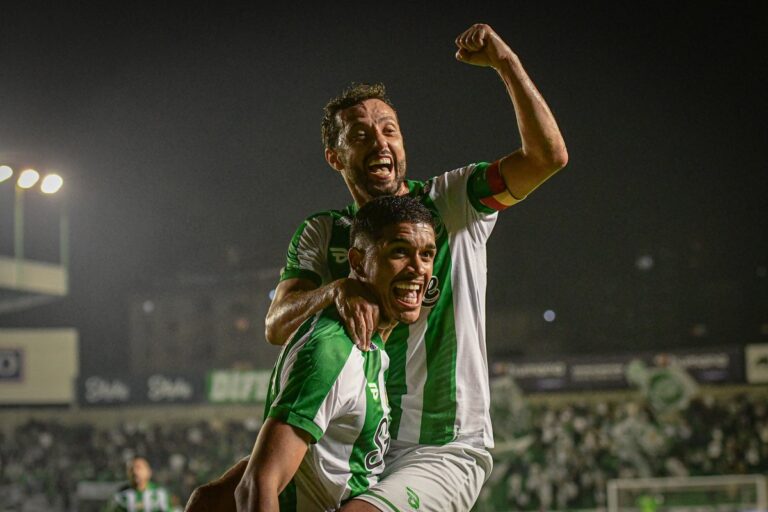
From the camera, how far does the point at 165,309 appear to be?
38.9 meters

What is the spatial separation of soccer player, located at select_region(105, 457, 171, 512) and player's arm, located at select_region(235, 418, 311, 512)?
846 cm

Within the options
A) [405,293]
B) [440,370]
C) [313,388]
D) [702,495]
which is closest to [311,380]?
[313,388]

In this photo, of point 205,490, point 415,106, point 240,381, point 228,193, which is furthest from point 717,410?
point 228,193

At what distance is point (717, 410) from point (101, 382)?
594 inches

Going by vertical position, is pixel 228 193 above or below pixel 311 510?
above

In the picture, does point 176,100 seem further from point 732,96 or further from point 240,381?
point 732,96

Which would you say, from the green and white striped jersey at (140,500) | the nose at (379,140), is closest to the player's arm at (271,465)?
the nose at (379,140)

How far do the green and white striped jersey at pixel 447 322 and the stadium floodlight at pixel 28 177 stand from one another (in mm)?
10634

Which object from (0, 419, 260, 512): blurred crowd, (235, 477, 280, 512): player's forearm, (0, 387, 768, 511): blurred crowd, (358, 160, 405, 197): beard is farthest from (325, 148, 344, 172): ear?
(0, 419, 260, 512): blurred crowd

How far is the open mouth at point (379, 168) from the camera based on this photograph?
3.56 meters

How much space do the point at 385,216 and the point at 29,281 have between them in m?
21.9

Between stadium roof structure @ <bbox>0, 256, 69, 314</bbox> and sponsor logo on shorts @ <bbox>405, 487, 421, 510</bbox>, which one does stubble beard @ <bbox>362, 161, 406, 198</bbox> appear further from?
stadium roof structure @ <bbox>0, 256, 69, 314</bbox>

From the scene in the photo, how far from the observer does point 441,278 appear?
3408 mm

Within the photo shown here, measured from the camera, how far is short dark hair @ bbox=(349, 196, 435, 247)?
9.45 ft
